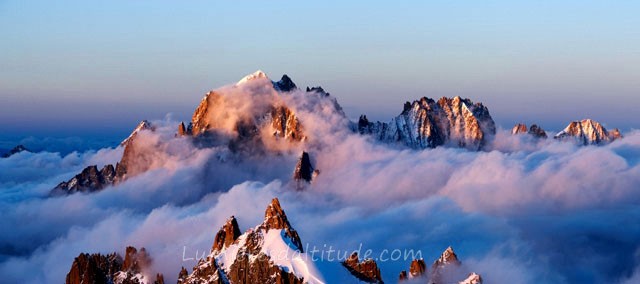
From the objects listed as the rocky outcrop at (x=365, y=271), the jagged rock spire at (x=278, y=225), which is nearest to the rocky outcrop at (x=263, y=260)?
the jagged rock spire at (x=278, y=225)

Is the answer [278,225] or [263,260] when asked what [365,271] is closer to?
[278,225]

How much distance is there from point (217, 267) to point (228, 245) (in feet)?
50.4

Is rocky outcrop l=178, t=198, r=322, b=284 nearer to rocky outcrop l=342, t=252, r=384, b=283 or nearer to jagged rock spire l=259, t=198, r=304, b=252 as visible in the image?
jagged rock spire l=259, t=198, r=304, b=252

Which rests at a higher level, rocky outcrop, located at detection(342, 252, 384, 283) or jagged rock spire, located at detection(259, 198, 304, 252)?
jagged rock spire, located at detection(259, 198, 304, 252)

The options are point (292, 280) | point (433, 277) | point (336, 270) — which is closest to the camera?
point (292, 280)

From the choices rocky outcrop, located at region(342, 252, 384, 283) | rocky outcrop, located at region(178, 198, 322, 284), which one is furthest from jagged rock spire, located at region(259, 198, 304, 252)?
rocky outcrop, located at region(342, 252, 384, 283)

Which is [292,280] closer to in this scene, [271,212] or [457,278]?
[271,212]

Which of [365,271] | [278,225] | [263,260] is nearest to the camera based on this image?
[263,260]

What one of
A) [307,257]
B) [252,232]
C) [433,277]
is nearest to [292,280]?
[307,257]

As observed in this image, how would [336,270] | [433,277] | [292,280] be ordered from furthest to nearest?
[433,277] < [336,270] < [292,280]

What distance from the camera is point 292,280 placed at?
171750mm

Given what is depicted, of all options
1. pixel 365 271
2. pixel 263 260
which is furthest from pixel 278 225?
pixel 365 271

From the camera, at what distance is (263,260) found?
585 ft

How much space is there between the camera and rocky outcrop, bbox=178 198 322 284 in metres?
174
